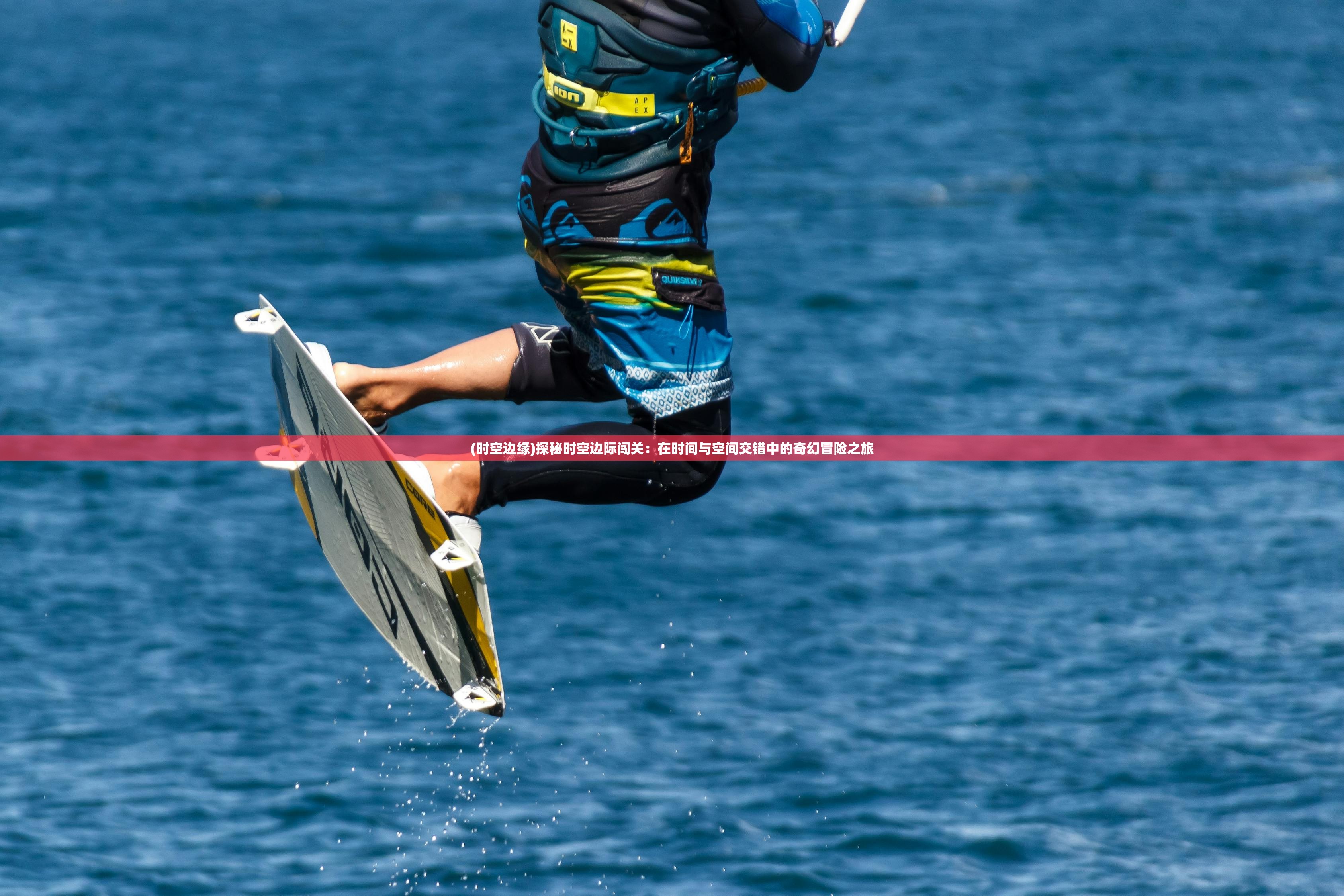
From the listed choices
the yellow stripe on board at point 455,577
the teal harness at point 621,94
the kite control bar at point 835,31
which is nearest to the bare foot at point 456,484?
the yellow stripe on board at point 455,577

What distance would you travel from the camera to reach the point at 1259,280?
33.8m

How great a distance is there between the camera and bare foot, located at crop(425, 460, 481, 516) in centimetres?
723

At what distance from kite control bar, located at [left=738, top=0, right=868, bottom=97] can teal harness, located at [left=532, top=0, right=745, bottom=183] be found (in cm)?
19

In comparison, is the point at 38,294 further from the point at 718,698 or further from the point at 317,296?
the point at 718,698

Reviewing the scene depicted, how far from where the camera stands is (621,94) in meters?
6.99

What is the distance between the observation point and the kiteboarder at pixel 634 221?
22.9ft

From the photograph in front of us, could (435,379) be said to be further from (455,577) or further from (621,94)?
(621,94)

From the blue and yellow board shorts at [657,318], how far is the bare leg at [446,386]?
475 millimetres

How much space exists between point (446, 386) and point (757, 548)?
16377 mm

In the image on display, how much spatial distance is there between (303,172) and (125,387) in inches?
476

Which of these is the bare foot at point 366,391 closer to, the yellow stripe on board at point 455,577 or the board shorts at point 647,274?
the yellow stripe on board at point 455,577

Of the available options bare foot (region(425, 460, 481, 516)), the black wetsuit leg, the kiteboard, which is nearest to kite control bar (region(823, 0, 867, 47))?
the black wetsuit leg

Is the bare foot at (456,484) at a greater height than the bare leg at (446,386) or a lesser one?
lesser

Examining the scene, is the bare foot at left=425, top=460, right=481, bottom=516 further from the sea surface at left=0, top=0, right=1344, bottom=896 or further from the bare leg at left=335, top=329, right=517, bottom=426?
the sea surface at left=0, top=0, right=1344, bottom=896
